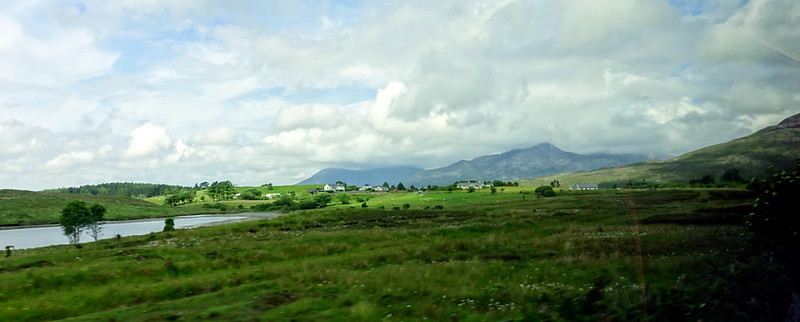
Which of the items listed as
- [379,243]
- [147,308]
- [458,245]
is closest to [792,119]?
[458,245]

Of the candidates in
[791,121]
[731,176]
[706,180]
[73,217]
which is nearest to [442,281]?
[791,121]

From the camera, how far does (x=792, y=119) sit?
19766mm

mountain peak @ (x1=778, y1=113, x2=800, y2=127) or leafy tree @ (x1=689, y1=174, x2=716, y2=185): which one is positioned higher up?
mountain peak @ (x1=778, y1=113, x2=800, y2=127)

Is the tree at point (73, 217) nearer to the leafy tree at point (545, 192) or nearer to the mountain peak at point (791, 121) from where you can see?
the mountain peak at point (791, 121)

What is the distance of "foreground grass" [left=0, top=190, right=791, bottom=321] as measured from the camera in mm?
11192

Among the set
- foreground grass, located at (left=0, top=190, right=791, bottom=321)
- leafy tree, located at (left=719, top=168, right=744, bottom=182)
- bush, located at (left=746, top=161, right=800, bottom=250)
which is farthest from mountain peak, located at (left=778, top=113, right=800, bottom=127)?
leafy tree, located at (left=719, top=168, right=744, bottom=182)

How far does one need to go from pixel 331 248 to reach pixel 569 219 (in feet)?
116

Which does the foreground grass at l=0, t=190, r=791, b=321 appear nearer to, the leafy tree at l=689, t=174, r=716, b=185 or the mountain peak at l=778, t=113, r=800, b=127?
the mountain peak at l=778, t=113, r=800, b=127

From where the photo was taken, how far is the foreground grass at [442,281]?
11192mm

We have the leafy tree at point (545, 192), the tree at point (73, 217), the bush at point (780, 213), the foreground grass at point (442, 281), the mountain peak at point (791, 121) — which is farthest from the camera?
the leafy tree at point (545, 192)

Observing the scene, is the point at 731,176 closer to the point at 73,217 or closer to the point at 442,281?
the point at 442,281

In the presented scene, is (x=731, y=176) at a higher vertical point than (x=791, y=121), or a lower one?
lower

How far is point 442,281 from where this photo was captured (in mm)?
24328

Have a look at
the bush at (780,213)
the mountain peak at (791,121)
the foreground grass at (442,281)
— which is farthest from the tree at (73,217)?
the mountain peak at (791,121)
